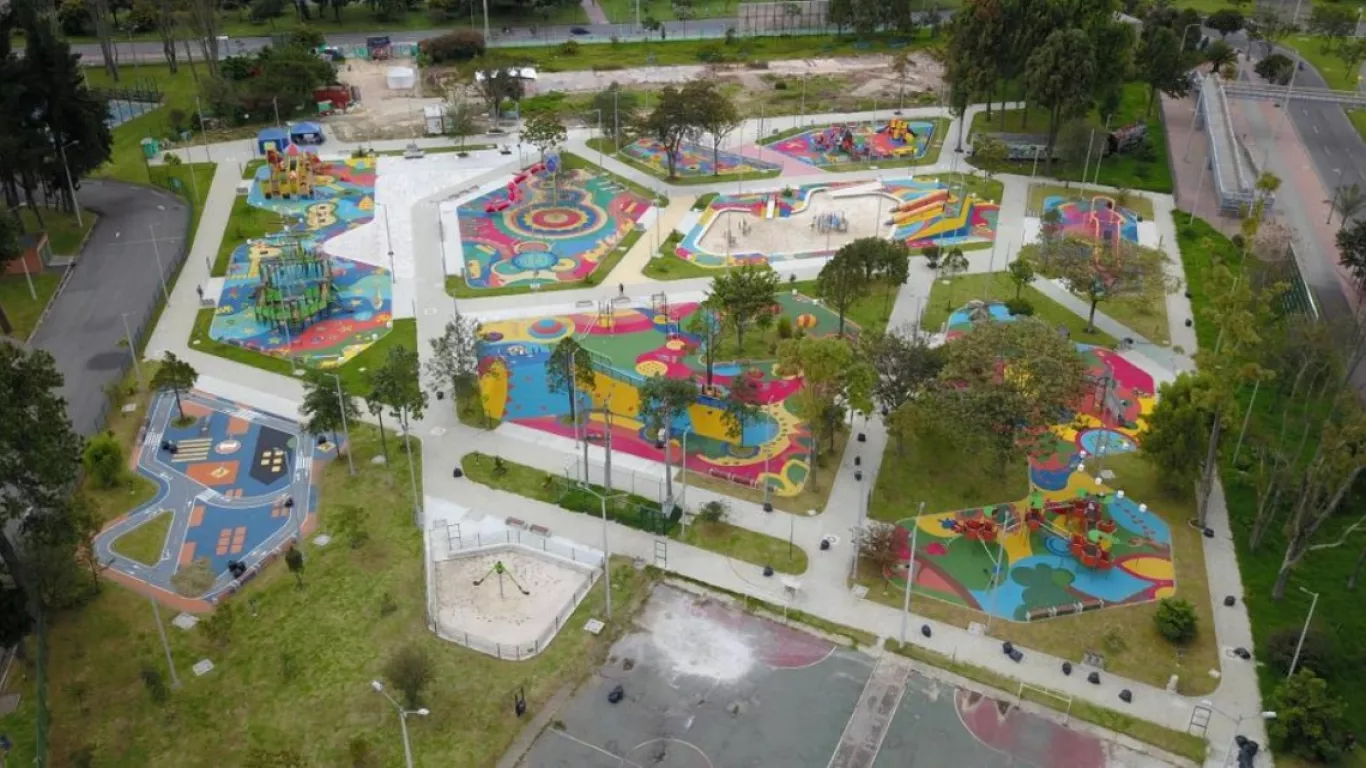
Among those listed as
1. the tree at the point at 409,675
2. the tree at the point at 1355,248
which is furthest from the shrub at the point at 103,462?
the tree at the point at 1355,248

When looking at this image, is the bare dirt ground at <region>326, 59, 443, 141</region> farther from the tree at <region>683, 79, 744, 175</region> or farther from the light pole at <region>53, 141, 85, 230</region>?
the tree at <region>683, 79, 744, 175</region>

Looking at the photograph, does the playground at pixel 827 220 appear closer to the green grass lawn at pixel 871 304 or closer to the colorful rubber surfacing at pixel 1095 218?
the colorful rubber surfacing at pixel 1095 218

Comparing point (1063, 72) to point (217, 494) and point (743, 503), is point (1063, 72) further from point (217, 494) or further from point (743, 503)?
point (217, 494)

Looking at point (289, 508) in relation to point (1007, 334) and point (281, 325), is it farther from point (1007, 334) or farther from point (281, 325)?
point (1007, 334)

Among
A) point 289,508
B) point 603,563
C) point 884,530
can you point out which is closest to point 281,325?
point 289,508

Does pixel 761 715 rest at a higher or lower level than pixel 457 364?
lower

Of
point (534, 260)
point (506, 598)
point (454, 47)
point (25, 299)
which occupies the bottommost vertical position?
point (506, 598)

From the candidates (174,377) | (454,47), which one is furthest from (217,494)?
(454,47)
